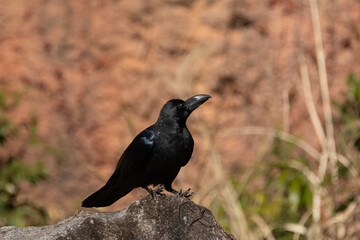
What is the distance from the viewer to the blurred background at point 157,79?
17.7 feet

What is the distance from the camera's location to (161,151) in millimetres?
3141

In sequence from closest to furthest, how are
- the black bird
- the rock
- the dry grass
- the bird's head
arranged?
the rock < the black bird < the bird's head < the dry grass

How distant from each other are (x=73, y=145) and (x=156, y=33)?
1269mm

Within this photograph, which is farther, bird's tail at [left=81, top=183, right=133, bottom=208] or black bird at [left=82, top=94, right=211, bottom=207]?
bird's tail at [left=81, top=183, right=133, bottom=208]

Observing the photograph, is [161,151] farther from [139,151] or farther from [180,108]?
[180,108]

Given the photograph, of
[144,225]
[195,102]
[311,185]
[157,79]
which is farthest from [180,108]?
[157,79]

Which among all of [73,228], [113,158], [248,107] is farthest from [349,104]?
[73,228]

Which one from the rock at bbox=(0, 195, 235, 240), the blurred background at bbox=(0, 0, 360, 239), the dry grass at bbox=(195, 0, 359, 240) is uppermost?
the blurred background at bbox=(0, 0, 360, 239)

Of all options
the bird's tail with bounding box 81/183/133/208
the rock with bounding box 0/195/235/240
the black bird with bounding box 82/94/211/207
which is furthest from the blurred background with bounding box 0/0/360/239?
the rock with bounding box 0/195/235/240

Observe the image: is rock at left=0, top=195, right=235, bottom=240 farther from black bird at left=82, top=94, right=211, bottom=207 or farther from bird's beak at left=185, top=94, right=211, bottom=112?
bird's beak at left=185, top=94, right=211, bottom=112

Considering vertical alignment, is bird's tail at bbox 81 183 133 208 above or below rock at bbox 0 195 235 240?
above

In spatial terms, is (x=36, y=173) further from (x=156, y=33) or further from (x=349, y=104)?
(x=349, y=104)

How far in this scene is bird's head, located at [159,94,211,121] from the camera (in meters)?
3.28

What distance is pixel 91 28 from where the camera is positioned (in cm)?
548
